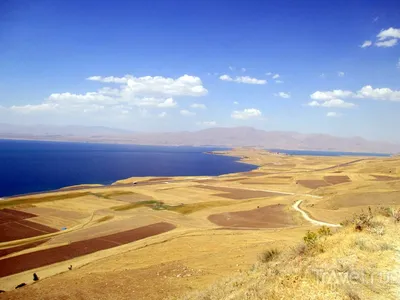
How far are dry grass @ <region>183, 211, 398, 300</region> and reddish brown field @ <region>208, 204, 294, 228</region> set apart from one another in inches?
1183

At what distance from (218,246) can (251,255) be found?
6.27 m

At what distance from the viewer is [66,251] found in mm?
34750

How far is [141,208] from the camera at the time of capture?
6094cm

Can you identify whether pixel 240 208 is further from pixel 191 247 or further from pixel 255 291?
pixel 255 291

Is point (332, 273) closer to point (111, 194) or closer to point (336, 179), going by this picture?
point (111, 194)

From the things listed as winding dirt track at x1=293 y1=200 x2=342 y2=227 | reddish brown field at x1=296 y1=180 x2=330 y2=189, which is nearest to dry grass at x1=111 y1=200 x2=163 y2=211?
winding dirt track at x1=293 y1=200 x2=342 y2=227

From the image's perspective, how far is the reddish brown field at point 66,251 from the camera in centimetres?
3058

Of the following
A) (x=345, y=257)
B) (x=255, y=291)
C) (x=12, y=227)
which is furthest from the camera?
(x=12, y=227)

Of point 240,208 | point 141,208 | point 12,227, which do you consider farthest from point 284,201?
point 12,227

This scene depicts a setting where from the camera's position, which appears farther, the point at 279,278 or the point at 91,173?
A: the point at 91,173

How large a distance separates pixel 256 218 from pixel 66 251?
30862mm

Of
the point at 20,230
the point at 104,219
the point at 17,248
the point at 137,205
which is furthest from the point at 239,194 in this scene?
the point at 17,248

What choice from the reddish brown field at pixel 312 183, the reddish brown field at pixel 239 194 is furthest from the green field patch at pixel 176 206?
the reddish brown field at pixel 312 183

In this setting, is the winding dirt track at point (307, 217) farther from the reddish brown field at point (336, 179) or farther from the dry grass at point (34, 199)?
the dry grass at point (34, 199)
